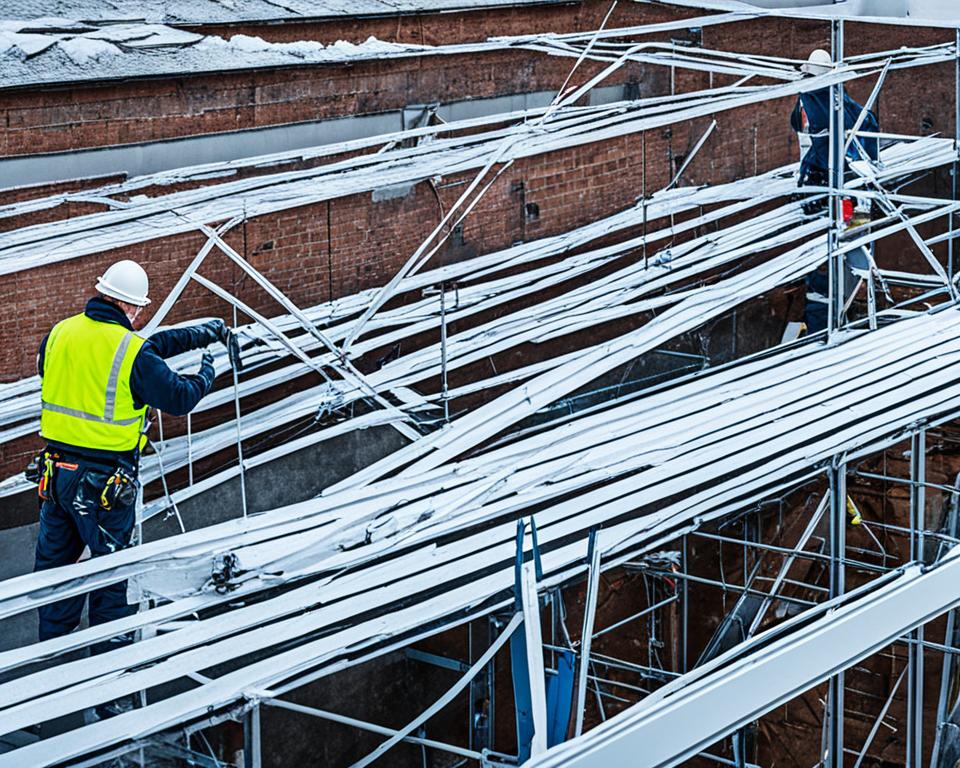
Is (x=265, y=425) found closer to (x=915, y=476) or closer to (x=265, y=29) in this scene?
(x=265, y=29)

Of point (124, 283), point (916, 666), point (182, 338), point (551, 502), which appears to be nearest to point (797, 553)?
point (916, 666)

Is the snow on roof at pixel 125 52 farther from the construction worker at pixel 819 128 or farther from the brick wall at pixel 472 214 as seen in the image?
the construction worker at pixel 819 128

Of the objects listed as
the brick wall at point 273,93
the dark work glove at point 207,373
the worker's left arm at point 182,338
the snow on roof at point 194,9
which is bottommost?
the dark work glove at point 207,373

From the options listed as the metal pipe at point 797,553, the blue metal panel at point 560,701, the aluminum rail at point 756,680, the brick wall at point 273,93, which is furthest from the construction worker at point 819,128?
the blue metal panel at point 560,701

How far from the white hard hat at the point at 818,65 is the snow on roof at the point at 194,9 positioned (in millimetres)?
2719

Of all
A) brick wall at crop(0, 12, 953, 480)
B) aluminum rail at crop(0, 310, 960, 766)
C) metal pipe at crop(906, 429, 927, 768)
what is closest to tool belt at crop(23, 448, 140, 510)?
aluminum rail at crop(0, 310, 960, 766)

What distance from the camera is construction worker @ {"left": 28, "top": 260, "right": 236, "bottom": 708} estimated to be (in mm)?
6367

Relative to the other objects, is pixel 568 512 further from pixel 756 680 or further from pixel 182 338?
pixel 182 338

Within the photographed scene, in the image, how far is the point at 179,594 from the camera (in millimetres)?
5910

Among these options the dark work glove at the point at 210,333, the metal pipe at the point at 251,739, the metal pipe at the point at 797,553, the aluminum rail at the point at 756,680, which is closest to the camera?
the metal pipe at the point at 251,739

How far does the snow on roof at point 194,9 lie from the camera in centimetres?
930

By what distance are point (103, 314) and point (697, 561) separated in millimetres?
6167

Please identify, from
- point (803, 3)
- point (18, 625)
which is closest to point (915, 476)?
point (18, 625)

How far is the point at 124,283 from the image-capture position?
6.43 metres
